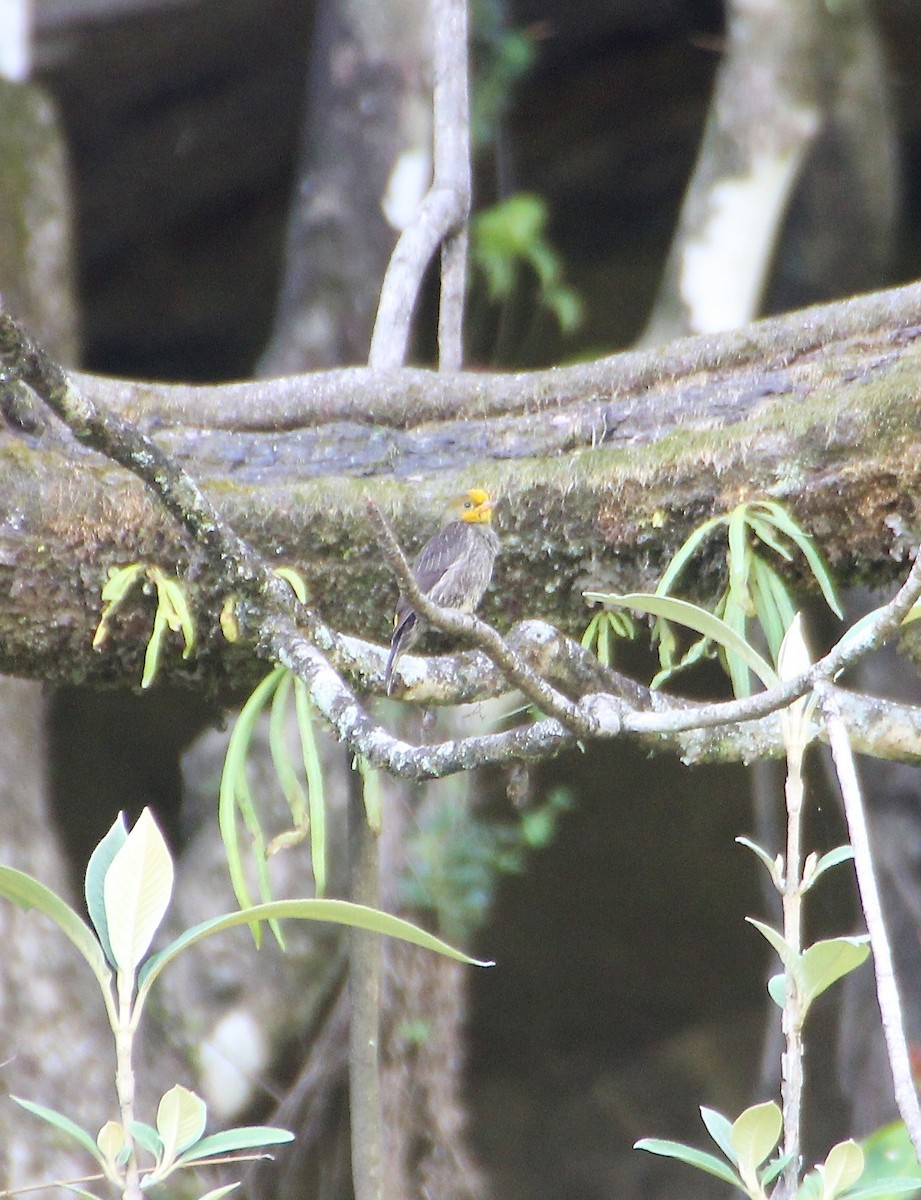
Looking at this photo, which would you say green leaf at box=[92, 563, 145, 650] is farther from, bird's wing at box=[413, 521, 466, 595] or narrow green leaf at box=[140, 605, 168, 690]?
bird's wing at box=[413, 521, 466, 595]

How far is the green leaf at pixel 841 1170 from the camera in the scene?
1.09 metres

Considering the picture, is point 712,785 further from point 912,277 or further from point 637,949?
point 912,277

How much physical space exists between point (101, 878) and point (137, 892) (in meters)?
0.07

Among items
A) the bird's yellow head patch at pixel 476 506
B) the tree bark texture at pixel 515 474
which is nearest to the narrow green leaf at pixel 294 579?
the tree bark texture at pixel 515 474

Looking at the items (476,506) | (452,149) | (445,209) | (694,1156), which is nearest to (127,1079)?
(694,1156)

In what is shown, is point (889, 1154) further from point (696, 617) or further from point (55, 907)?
point (55, 907)

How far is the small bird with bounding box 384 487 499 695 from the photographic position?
192cm

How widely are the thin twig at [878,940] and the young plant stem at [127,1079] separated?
55 cm

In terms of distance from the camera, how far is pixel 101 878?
1.16 meters

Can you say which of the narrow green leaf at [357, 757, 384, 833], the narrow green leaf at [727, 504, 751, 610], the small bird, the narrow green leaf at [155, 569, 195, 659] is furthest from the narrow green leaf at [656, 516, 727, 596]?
the narrow green leaf at [155, 569, 195, 659]

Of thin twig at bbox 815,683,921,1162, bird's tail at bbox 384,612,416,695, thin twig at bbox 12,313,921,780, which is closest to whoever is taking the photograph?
thin twig at bbox 815,683,921,1162

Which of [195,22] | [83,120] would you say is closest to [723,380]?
[195,22]

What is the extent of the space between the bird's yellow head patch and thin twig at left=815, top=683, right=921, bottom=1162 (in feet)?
2.59

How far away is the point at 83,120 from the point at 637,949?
12.5ft
